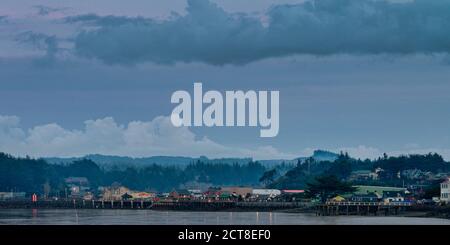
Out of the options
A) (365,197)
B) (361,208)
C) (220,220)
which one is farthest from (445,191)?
(220,220)

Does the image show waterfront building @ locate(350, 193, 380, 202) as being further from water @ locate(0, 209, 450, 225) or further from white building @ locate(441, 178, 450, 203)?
water @ locate(0, 209, 450, 225)

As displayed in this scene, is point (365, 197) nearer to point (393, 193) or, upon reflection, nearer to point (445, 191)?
point (393, 193)

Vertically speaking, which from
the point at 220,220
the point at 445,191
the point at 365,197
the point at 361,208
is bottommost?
the point at 220,220

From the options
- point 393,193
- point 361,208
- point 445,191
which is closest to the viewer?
point 361,208

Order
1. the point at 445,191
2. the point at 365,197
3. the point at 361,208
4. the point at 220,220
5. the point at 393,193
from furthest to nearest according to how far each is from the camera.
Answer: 1. the point at 393,193
2. the point at 365,197
3. the point at 445,191
4. the point at 361,208
5. the point at 220,220

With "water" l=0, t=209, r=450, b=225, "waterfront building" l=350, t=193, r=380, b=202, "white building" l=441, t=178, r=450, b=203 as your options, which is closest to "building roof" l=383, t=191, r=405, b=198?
"waterfront building" l=350, t=193, r=380, b=202

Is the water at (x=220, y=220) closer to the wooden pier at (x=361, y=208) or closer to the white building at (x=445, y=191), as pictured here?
the wooden pier at (x=361, y=208)

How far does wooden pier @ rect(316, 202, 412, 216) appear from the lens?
140m

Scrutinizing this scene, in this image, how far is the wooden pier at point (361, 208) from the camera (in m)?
140

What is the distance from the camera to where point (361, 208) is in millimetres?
146875

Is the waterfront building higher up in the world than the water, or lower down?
higher up

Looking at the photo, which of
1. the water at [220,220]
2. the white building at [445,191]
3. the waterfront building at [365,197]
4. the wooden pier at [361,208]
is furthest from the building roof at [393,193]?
the water at [220,220]

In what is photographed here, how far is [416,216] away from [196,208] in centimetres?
5891
